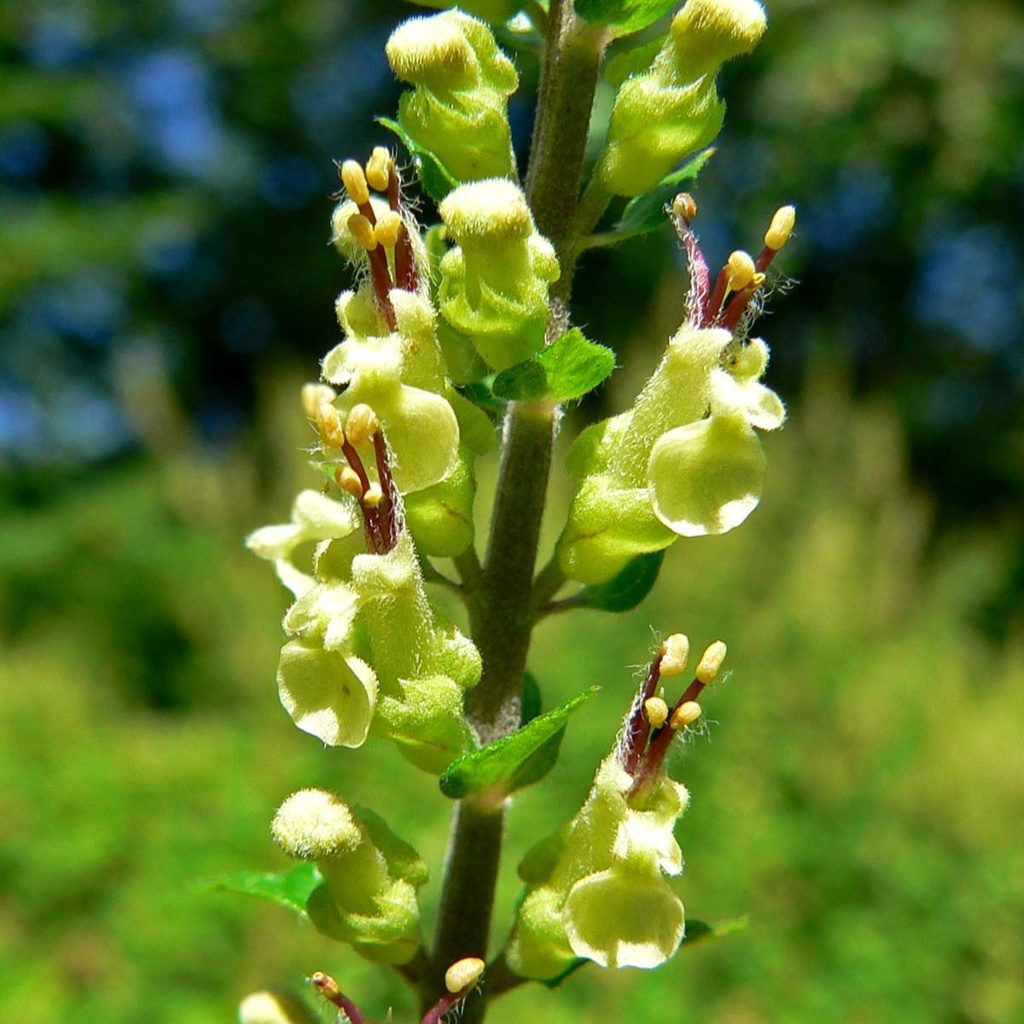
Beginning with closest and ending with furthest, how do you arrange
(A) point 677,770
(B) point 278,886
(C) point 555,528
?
1. (B) point 278,886
2. (A) point 677,770
3. (C) point 555,528

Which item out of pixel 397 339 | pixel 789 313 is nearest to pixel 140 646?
pixel 397 339

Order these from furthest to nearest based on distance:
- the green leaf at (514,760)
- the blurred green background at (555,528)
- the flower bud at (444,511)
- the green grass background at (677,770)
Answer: the blurred green background at (555,528)
the green grass background at (677,770)
the flower bud at (444,511)
the green leaf at (514,760)

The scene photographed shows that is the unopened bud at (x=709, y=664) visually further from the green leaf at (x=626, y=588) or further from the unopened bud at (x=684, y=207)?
the unopened bud at (x=684, y=207)

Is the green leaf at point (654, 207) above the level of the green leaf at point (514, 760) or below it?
above

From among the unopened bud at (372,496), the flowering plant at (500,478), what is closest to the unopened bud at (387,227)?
the flowering plant at (500,478)

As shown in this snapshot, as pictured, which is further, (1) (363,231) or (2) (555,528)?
(2) (555,528)

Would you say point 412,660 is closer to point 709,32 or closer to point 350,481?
point 350,481

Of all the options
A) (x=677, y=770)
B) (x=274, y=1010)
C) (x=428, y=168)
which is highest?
(x=677, y=770)

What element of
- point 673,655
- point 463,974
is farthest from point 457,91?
point 463,974
